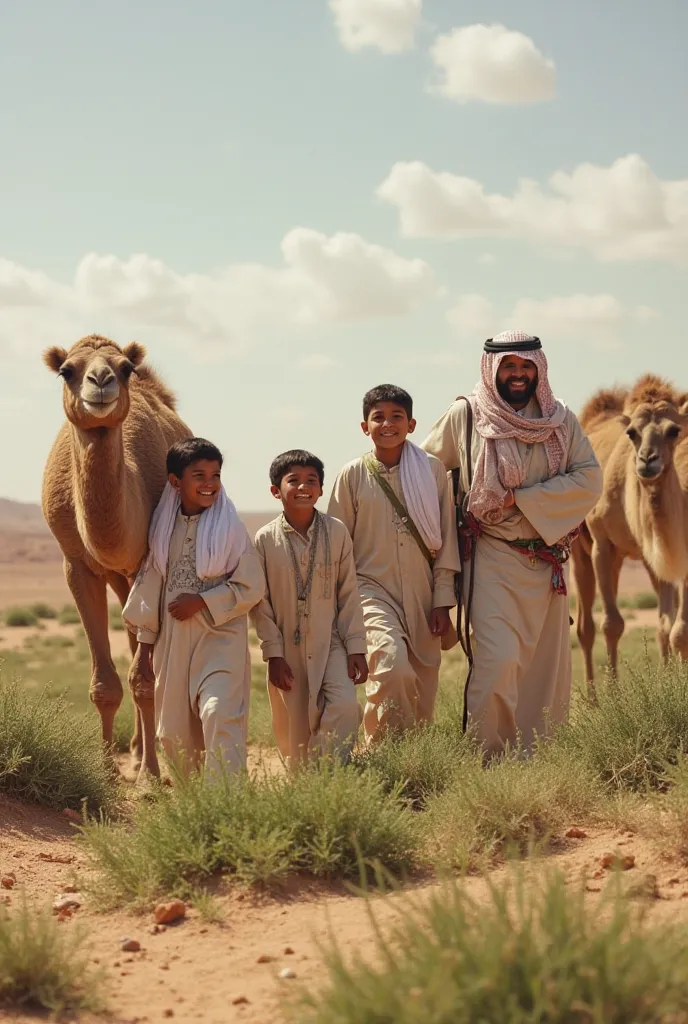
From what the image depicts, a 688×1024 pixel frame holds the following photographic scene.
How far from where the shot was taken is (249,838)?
4586mm

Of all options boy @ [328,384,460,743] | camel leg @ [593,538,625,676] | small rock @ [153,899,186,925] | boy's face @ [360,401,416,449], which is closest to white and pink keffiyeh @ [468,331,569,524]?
boy @ [328,384,460,743]

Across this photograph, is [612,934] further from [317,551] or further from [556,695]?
[556,695]

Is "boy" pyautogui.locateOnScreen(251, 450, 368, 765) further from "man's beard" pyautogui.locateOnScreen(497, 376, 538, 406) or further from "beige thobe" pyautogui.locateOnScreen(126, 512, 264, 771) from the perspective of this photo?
"man's beard" pyautogui.locateOnScreen(497, 376, 538, 406)

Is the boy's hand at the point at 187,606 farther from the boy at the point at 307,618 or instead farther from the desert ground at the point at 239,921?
the desert ground at the point at 239,921

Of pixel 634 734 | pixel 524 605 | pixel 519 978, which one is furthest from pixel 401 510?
pixel 519 978

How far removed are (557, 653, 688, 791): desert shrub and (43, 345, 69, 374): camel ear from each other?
11.6ft

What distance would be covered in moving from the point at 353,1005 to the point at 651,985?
2.32ft

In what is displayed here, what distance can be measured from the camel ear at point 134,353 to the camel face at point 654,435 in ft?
13.4

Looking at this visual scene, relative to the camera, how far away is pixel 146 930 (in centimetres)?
424

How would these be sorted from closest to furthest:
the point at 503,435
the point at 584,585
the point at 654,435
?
the point at 503,435
the point at 654,435
the point at 584,585

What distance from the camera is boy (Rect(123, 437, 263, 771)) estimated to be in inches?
234

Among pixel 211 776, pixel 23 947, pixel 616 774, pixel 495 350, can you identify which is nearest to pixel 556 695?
pixel 616 774

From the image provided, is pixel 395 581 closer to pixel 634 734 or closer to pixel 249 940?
pixel 634 734

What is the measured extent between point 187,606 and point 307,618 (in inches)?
25.6
